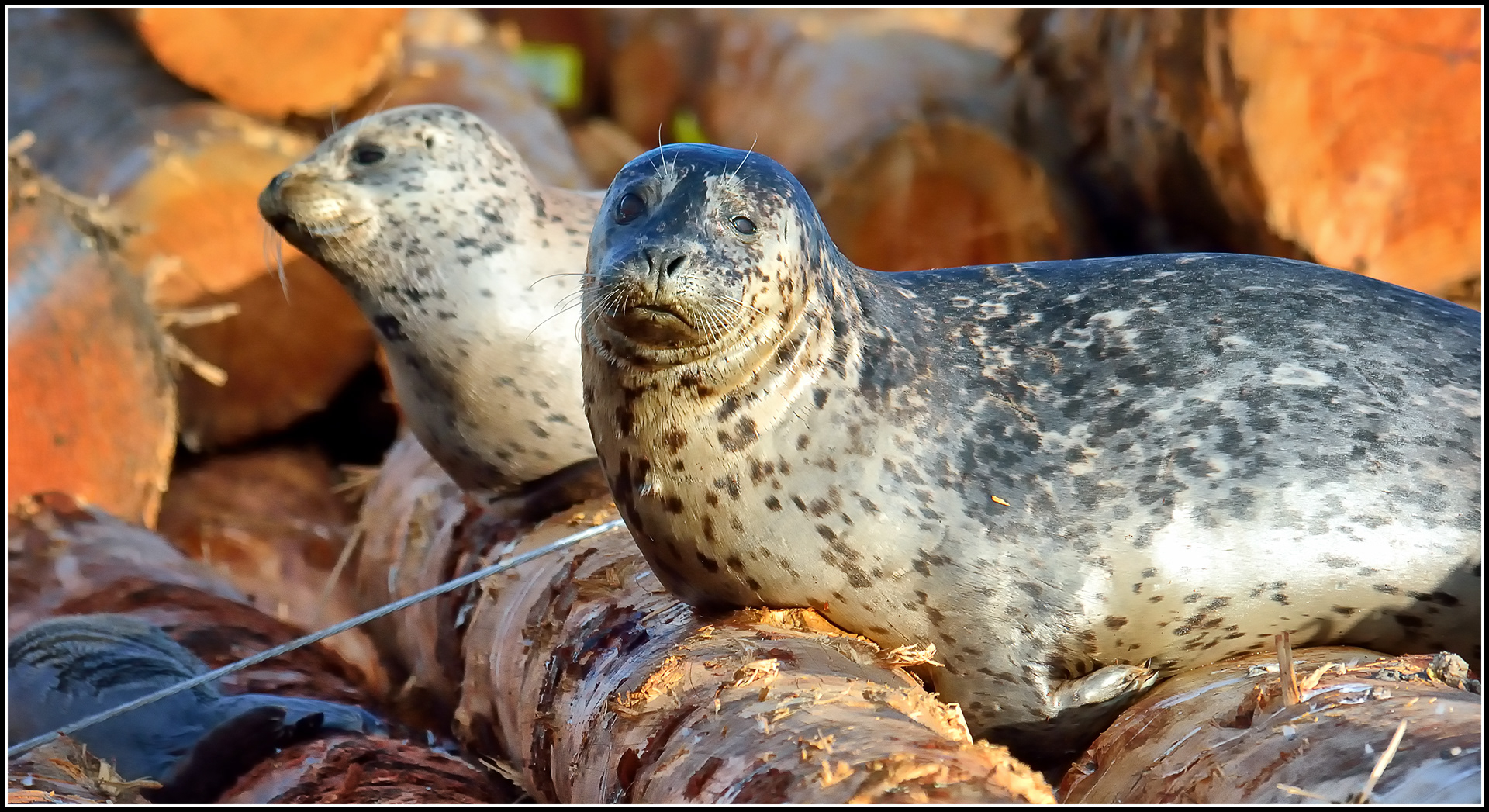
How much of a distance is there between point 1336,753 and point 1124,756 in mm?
445

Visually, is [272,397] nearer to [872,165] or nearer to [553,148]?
[553,148]

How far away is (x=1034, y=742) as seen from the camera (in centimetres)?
257

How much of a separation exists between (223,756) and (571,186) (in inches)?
118

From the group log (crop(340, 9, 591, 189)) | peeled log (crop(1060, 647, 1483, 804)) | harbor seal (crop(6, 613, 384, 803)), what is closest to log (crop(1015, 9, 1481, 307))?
log (crop(340, 9, 591, 189))

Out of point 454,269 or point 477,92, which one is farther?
point 477,92

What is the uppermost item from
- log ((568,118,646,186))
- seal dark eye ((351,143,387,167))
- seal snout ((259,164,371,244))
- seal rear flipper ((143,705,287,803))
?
seal dark eye ((351,143,387,167))

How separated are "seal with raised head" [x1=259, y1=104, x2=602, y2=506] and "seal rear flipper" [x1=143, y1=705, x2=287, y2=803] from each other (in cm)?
83

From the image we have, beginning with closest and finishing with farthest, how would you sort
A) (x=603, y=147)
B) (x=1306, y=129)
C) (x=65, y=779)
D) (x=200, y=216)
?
(x=65, y=779), (x=1306, y=129), (x=200, y=216), (x=603, y=147)

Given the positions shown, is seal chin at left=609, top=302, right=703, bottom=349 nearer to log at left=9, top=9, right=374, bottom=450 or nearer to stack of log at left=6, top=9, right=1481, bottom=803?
stack of log at left=6, top=9, right=1481, bottom=803

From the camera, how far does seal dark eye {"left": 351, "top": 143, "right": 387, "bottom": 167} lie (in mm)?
3549

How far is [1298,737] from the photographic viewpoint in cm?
204

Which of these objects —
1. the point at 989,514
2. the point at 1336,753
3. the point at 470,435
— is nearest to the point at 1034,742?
the point at 989,514

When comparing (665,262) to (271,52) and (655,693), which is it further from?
(271,52)

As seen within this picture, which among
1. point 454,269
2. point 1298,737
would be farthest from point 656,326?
point 454,269
